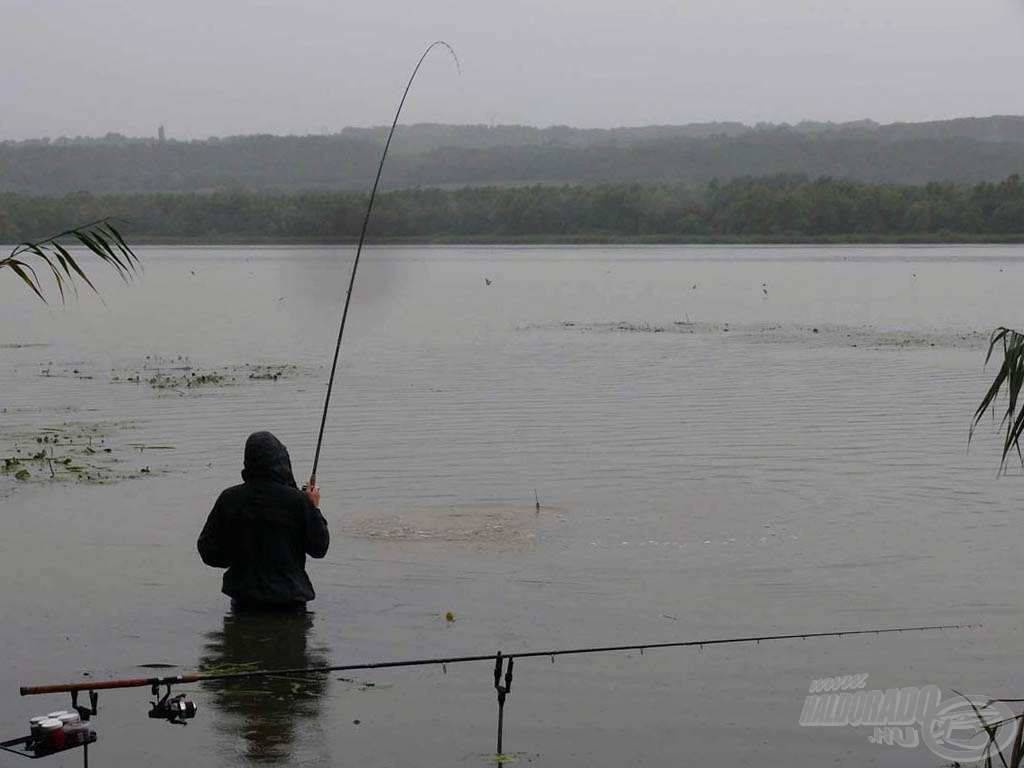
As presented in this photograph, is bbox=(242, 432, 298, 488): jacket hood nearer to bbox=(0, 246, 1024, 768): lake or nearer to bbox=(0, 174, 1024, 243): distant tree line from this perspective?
bbox=(0, 246, 1024, 768): lake

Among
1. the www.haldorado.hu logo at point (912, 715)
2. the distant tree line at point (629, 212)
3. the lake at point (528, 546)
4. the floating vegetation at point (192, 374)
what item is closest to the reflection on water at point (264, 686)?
the lake at point (528, 546)

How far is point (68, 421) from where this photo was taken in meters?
18.1

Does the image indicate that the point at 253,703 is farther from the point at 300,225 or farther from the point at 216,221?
the point at 216,221

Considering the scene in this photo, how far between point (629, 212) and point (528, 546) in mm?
111393

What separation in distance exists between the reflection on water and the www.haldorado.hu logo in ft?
7.69

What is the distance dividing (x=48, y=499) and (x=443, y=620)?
516cm

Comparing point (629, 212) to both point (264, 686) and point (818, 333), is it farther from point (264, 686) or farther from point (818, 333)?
point (264, 686)

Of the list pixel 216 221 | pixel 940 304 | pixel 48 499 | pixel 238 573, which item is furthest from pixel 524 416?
pixel 216 221

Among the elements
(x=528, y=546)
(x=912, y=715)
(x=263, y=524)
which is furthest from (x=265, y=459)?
(x=528, y=546)

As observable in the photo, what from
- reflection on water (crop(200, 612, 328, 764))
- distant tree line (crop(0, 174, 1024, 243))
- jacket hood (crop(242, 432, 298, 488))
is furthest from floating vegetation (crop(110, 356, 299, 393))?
distant tree line (crop(0, 174, 1024, 243))

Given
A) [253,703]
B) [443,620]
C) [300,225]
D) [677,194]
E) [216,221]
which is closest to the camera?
[253,703]

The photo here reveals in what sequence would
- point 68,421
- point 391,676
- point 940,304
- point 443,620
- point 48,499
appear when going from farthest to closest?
point 940,304
point 68,421
point 48,499
point 443,620
point 391,676

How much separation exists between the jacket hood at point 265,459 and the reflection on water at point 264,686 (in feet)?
3.02

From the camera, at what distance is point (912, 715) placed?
7266mm
